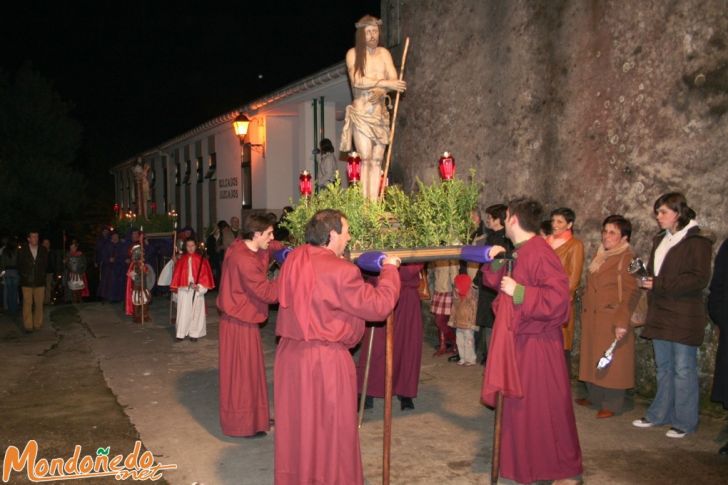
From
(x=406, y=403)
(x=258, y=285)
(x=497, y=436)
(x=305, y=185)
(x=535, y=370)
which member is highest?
(x=305, y=185)

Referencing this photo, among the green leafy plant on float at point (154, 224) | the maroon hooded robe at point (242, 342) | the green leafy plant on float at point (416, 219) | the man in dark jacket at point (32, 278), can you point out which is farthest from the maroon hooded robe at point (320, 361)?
the green leafy plant on float at point (154, 224)

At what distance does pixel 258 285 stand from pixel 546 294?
262cm

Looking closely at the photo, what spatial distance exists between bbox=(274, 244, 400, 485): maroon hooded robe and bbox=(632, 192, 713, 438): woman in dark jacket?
9.71 ft

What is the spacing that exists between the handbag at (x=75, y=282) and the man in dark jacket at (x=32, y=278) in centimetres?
396

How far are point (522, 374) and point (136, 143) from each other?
A: 4796cm

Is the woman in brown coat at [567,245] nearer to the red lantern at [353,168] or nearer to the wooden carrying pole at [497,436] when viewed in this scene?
the red lantern at [353,168]

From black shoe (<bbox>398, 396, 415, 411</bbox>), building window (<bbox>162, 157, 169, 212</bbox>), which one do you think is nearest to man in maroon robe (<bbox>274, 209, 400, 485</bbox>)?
black shoe (<bbox>398, 396, 415, 411</bbox>)

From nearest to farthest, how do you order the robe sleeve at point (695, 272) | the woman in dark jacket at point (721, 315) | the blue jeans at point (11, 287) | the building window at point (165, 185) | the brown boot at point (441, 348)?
the woman in dark jacket at point (721, 315) < the robe sleeve at point (695, 272) < the brown boot at point (441, 348) < the blue jeans at point (11, 287) < the building window at point (165, 185)

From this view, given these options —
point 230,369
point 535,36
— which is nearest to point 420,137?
point 535,36

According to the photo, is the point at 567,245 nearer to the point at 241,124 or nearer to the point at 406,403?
the point at 406,403

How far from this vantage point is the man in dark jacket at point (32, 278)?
1284 centimetres

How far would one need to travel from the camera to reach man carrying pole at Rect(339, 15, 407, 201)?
7387mm

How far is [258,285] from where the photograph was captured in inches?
249

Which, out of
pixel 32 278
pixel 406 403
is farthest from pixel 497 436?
pixel 32 278
